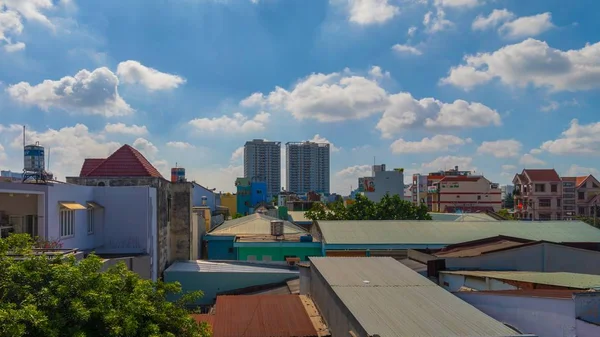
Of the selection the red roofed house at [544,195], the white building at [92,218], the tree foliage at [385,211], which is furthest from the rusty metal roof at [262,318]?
the red roofed house at [544,195]

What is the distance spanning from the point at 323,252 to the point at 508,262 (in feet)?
29.7

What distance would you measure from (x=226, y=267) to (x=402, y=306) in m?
13.6

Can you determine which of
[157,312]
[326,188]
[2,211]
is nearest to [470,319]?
[157,312]

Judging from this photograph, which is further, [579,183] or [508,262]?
[579,183]

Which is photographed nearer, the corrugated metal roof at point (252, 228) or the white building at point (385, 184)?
the corrugated metal roof at point (252, 228)

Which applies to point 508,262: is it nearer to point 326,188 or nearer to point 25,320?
point 25,320

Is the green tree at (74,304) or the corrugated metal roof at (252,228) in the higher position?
the green tree at (74,304)

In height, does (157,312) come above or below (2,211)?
below

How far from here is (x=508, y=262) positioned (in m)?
15.2

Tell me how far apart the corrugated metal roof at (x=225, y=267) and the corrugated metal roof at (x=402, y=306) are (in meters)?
8.66

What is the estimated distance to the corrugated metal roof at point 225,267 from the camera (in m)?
19.2

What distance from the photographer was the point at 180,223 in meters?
21.9

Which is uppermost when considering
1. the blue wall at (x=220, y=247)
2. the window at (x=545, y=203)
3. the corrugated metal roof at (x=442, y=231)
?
the corrugated metal roof at (x=442, y=231)

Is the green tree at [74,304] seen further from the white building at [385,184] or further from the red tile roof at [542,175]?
the red tile roof at [542,175]
